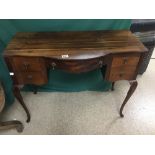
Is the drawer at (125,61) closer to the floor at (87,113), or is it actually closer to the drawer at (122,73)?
the drawer at (122,73)

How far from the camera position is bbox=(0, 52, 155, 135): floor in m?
1.32

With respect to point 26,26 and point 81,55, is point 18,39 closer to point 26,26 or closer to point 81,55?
point 26,26

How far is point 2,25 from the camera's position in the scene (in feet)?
4.01

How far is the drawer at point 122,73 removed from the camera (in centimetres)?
108

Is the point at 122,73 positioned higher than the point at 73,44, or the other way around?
the point at 73,44

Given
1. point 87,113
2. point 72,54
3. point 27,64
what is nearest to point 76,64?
point 72,54

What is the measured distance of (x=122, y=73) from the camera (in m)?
1.11

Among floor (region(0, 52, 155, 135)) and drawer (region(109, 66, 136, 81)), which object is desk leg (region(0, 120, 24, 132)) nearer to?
floor (region(0, 52, 155, 135))

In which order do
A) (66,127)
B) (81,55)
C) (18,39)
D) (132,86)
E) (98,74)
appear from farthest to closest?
(98,74)
(66,127)
(132,86)
(18,39)
(81,55)

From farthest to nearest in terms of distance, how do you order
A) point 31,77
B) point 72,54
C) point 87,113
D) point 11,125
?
point 87,113 → point 11,125 → point 31,77 → point 72,54

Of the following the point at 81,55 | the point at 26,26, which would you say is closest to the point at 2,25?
the point at 26,26

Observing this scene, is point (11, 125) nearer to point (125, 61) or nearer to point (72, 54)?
point (72, 54)

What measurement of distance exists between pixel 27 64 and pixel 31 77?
4.6 inches

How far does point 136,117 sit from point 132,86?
381 mm
